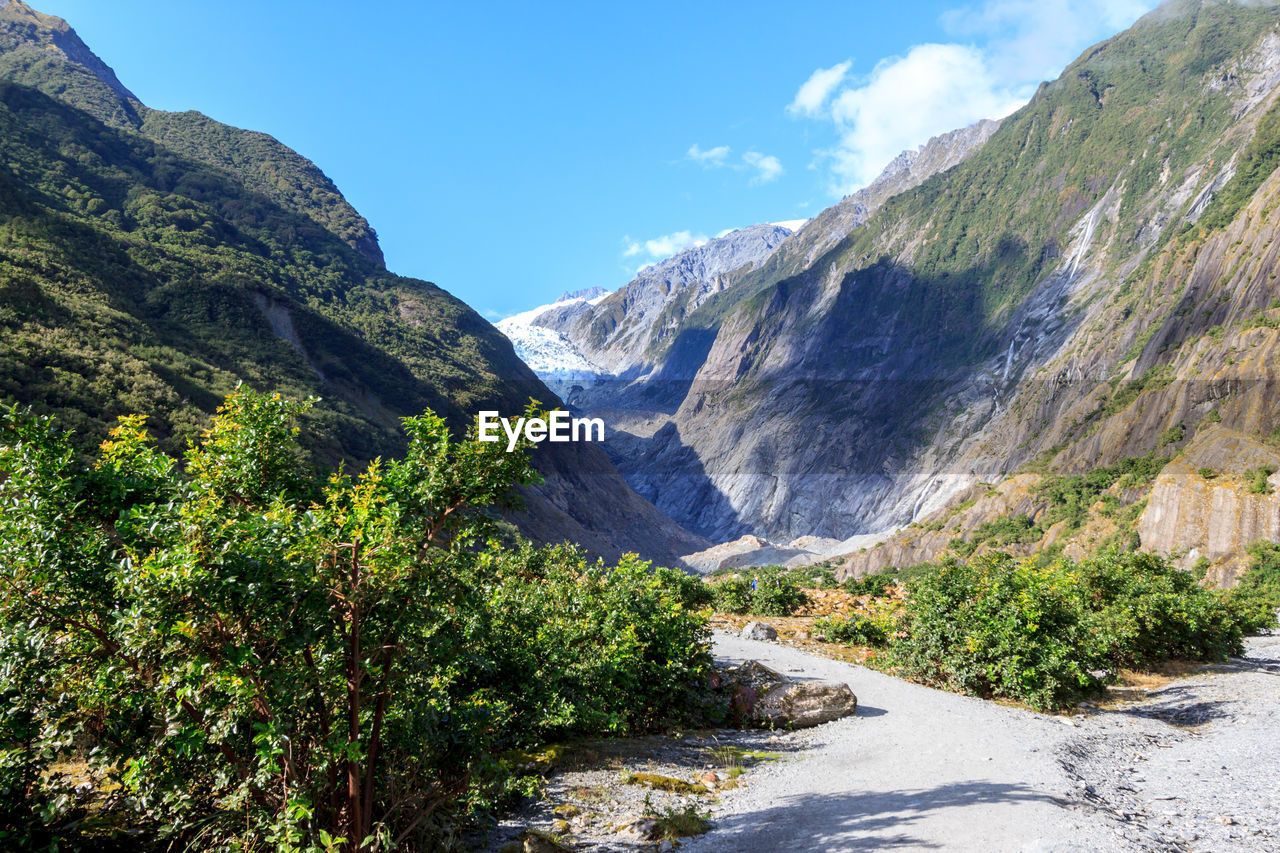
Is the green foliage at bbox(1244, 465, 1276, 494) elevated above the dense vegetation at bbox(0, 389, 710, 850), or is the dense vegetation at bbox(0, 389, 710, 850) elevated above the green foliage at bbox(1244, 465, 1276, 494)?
the green foliage at bbox(1244, 465, 1276, 494)

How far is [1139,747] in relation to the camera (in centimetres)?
1256

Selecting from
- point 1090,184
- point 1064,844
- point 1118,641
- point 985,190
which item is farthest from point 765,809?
point 985,190

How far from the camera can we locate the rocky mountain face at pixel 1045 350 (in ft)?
178

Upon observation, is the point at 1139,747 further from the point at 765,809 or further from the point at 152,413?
the point at 152,413

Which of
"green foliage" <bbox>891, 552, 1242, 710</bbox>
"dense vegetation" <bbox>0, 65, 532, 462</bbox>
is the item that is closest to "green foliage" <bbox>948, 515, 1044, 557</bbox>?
"green foliage" <bbox>891, 552, 1242, 710</bbox>

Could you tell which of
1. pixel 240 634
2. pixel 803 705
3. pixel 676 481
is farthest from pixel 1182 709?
pixel 676 481

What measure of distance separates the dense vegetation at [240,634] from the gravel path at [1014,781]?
4.01m

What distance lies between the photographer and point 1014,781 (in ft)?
30.8

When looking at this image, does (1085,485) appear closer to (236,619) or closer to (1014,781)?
(1014,781)

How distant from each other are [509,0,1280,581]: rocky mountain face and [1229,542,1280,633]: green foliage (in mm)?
1507

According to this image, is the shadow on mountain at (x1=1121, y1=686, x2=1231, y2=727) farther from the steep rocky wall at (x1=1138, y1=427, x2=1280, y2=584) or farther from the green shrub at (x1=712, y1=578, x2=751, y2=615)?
the steep rocky wall at (x1=1138, y1=427, x2=1280, y2=584)

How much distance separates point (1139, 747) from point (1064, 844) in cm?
765

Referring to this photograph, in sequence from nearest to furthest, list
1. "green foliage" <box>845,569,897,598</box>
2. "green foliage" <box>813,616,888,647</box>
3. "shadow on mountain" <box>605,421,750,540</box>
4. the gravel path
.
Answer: the gravel path, "green foliage" <box>813,616,888,647</box>, "green foliage" <box>845,569,897,598</box>, "shadow on mountain" <box>605,421,750,540</box>

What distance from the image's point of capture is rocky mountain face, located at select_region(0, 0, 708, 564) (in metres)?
38.2
